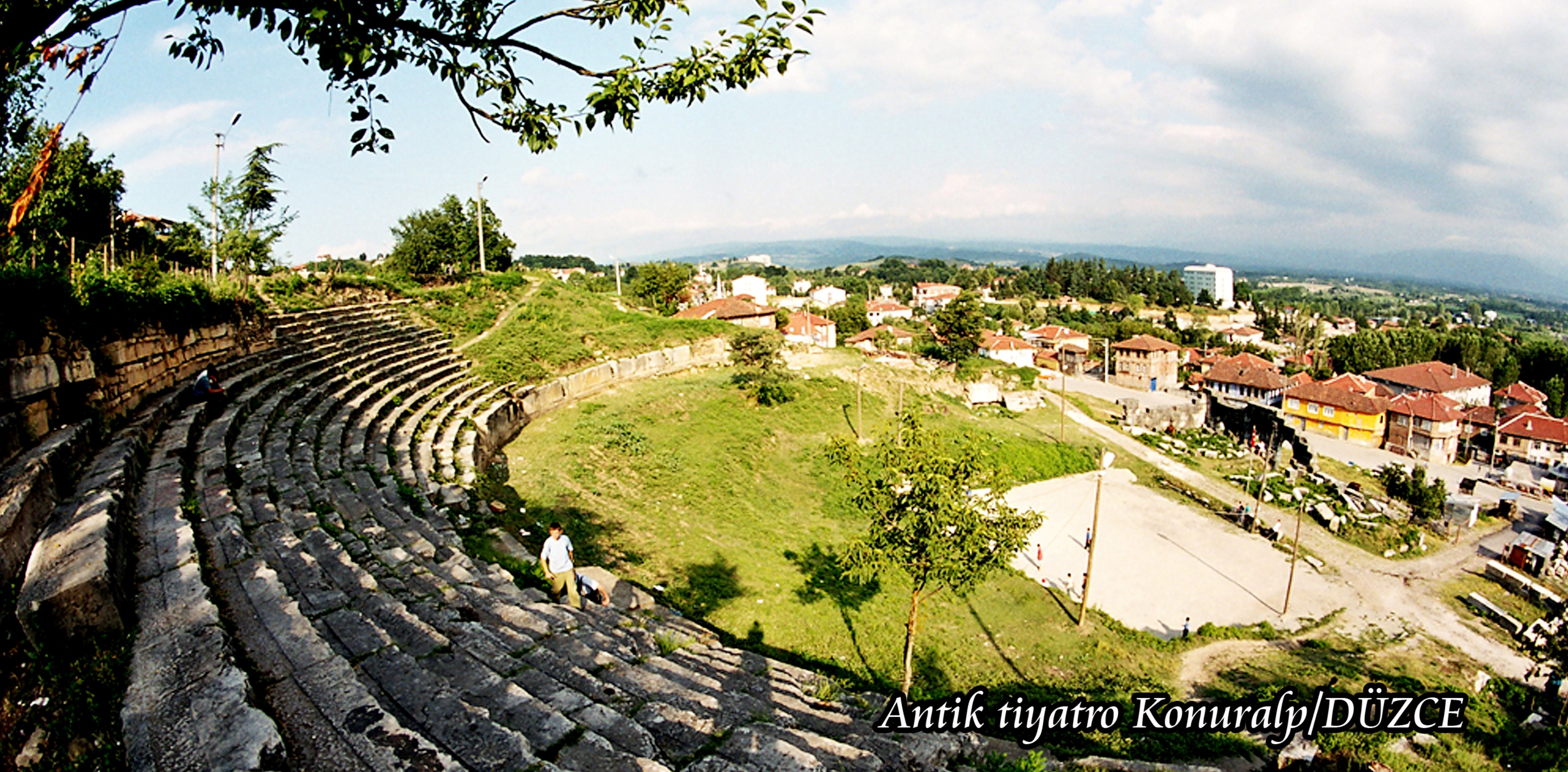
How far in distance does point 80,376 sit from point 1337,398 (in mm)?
72277

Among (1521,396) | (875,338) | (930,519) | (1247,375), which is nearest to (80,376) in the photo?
(930,519)

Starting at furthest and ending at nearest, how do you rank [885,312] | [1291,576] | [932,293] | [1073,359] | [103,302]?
1. [932,293]
2. [885,312]
3. [1073,359]
4. [1291,576]
5. [103,302]

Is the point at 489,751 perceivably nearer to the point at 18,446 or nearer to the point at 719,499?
the point at 18,446

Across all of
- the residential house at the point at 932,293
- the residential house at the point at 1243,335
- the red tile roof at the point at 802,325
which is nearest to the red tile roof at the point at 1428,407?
the red tile roof at the point at 802,325

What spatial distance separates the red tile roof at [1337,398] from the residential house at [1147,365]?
41.1ft

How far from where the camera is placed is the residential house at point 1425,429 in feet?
165

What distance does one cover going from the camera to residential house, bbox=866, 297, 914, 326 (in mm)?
104125

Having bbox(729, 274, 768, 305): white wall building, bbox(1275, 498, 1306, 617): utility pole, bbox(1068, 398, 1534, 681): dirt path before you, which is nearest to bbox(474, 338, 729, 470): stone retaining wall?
bbox(1275, 498, 1306, 617): utility pole

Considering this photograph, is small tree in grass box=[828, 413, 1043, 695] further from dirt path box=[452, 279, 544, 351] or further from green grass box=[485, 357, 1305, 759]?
dirt path box=[452, 279, 544, 351]

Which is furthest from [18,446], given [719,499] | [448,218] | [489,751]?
[448,218]

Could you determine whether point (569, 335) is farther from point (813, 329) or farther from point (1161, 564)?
point (813, 329)

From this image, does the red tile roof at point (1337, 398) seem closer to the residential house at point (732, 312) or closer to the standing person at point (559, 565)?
the residential house at point (732, 312)

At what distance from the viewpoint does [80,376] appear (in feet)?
27.2

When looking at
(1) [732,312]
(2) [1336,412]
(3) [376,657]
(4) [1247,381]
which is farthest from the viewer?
(4) [1247,381]
